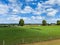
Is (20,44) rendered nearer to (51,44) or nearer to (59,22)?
(51,44)

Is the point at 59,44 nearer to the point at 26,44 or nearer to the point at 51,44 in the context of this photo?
the point at 51,44

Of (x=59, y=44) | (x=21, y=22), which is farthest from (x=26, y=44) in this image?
(x=21, y=22)

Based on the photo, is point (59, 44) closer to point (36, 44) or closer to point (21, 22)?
point (36, 44)

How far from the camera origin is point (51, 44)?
1267 inches

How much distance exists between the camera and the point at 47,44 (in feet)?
104

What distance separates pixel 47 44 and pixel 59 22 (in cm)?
8782

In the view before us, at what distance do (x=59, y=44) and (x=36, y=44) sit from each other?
13.8 feet

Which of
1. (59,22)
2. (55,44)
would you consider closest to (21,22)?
(59,22)

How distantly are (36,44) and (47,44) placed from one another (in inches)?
76.8

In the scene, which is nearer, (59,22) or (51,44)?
(51,44)

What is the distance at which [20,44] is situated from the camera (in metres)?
31.2

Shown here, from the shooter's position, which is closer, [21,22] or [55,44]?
[55,44]

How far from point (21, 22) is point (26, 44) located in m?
80.0

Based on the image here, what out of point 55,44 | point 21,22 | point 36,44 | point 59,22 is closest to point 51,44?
point 55,44
